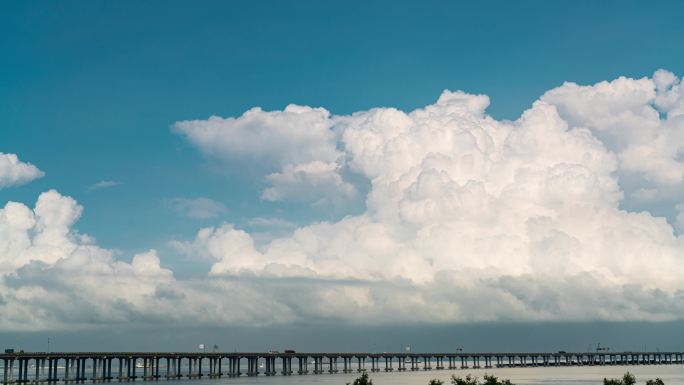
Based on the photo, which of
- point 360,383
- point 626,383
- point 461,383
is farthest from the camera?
point 626,383

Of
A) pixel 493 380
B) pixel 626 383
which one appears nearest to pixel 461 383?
pixel 493 380

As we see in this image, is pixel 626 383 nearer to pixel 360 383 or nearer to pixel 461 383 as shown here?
pixel 461 383

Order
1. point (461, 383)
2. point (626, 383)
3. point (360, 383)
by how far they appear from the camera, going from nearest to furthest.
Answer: point (360, 383)
point (461, 383)
point (626, 383)

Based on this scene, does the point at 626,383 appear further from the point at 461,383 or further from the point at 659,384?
the point at 461,383

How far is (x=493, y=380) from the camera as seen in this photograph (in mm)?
109125

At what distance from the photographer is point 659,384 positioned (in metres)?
106

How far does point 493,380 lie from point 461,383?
8249mm

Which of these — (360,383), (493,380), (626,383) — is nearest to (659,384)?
(626,383)

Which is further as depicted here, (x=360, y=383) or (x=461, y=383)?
(x=461, y=383)

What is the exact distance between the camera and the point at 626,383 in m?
110

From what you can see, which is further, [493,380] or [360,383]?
[493,380]

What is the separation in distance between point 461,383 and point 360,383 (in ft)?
52.5

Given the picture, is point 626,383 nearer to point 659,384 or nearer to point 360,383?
point 659,384

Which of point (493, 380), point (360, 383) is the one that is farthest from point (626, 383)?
point (360, 383)
